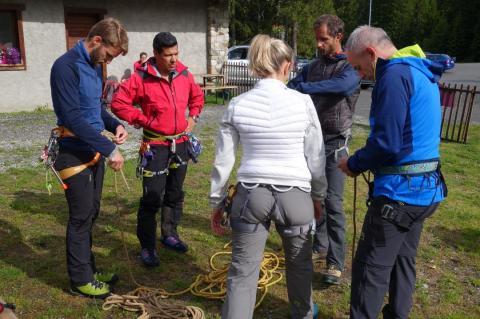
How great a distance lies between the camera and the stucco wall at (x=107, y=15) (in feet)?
39.3

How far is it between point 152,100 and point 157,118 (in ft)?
0.49

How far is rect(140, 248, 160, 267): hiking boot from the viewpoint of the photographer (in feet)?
12.8

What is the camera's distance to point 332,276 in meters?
3.65

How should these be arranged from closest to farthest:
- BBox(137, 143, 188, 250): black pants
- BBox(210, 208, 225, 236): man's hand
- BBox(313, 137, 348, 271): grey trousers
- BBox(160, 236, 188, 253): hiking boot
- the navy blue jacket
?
BBox(210, 208, 225, 236): man's hand
the navy blue jacket
BBox(313, 137, 348, 271): grey trousers
BBox(137, 143, 188, 250): black pants
BBox(160, 236, 188, 253): hiking boot

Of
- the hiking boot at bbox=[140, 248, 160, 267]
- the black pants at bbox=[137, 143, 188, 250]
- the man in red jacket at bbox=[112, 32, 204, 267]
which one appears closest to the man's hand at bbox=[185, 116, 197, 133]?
the man in red jacket at bbox=[112, 32, 204, 267]

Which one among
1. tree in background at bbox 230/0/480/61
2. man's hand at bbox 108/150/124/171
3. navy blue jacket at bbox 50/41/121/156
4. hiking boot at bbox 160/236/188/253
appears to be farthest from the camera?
tree in background at bbox 230/0/480/61

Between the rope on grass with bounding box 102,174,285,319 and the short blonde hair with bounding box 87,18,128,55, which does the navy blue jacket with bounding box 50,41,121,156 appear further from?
the rope on grass with bounding box 102,174,285,319

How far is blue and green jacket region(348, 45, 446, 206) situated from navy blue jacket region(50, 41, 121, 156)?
167 centimetres

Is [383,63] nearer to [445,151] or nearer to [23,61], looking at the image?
[445,151]

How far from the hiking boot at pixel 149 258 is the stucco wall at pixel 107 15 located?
31.9ft

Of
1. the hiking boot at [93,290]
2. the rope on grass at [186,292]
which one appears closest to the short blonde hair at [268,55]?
the rope on grass at [186,292]

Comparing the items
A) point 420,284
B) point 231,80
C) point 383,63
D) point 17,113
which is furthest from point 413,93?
point 231,80

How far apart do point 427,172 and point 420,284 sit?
1.66 metres

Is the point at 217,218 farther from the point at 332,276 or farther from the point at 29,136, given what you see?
the point at 29,136
